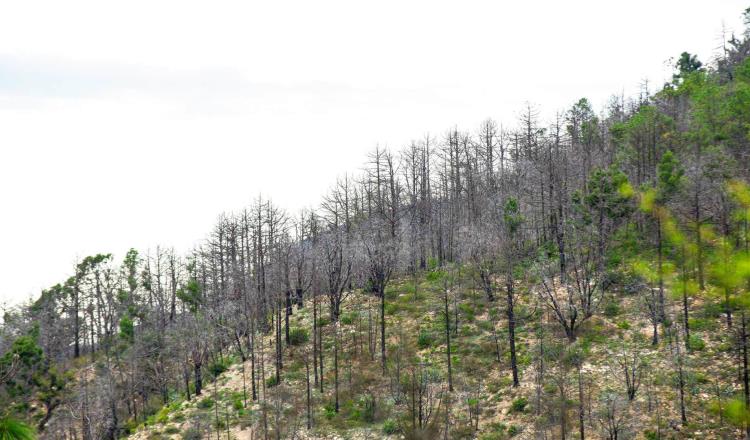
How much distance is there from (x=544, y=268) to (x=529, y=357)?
568cm

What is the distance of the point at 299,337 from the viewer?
1591 inches

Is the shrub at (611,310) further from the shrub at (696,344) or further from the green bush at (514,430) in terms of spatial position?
the green bush at (514,430)

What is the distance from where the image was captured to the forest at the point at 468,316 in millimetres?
25297

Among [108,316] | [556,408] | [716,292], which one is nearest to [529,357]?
[556,408]

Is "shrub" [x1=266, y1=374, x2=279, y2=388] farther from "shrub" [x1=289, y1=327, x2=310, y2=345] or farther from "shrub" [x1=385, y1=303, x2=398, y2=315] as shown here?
"shrub" [x1=385, y1=303, x2=398, y2=315]

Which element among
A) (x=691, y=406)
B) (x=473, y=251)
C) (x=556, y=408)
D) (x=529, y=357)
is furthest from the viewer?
(x=473, y=251)

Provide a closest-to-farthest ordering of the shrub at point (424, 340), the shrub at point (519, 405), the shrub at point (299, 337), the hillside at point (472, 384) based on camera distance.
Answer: the hillside at point (472, 384), the shrub at point (519, 405), the shrub at point (424, 340), the shrub at point (299, 337)

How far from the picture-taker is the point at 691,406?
Answer: 22.7m

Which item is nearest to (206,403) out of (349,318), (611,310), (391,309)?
(349,318)

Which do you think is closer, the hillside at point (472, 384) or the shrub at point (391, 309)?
the hillside at point (472, 384)

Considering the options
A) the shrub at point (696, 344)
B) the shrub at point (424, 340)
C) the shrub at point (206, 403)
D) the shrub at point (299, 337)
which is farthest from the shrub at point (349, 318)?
the shrub at point (696, 344)

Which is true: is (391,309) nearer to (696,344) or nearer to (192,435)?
(192,435)

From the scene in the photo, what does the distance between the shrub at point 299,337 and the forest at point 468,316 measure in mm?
186

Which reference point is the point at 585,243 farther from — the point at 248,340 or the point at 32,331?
the point at 32,331
